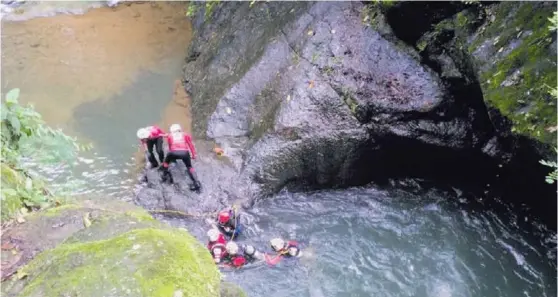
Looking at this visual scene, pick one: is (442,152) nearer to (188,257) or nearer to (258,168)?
(258,168)

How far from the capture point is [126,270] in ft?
9.81

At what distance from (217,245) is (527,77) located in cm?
512

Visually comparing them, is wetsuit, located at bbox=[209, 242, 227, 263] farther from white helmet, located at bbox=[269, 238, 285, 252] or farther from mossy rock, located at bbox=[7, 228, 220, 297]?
mossy rock, located at bbox=[7, 228, 220, 297]

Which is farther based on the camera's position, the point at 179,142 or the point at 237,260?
the point at 179,142

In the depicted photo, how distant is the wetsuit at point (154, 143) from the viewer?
923cm

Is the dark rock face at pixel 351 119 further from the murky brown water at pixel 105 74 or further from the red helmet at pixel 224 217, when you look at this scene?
the murky brown water at pixel 105 74

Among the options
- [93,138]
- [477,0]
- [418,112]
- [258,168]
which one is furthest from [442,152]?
[93,138]

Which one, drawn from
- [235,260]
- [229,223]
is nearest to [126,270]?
[235,260]

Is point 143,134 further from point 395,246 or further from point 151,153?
point 395,246

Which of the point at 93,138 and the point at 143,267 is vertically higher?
the point at 143,267

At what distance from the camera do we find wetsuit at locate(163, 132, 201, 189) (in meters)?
9.05

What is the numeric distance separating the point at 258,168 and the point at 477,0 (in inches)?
186

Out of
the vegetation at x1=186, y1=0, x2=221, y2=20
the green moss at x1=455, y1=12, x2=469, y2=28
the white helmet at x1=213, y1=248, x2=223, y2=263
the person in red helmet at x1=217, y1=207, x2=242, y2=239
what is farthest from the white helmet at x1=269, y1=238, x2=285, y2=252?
the vegetation at x1=186, y1=0, x2=221, y2=20

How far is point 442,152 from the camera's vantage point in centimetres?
938
